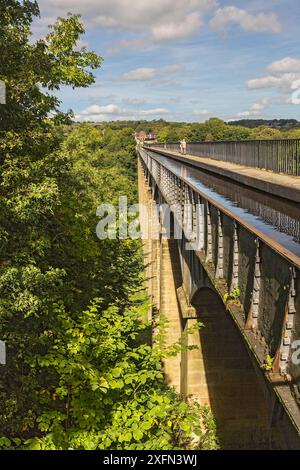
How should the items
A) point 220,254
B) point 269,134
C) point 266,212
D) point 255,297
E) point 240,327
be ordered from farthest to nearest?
1. point 269,134
2. point 266,212
3. point 220,254
4. point 240,327
5. point 255,297

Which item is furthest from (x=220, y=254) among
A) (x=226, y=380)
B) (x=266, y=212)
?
(x=226, y=380)

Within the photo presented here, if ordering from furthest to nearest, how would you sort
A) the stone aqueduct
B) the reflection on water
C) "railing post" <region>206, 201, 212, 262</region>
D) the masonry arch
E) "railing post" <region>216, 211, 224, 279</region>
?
the masonry arch, "railing post" <region>206, 201, 212, 262</region>, "railing post" <region>216, 211, 224, 279</region>, the reflection on water, the stone aqueduct

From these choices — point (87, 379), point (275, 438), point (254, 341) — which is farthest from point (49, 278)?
point (275, 438)

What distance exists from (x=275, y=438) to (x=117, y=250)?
33.4 ft

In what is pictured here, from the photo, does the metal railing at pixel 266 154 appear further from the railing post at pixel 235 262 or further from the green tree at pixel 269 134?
the green tree at pixel 269 134

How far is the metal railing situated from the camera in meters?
12.4

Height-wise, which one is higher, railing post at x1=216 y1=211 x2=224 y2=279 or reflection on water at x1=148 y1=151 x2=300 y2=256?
reflection on water at x1=148 y1=151 x2=300 y2=256

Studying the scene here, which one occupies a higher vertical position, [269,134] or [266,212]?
[269,134]

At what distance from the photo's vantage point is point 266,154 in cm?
1503

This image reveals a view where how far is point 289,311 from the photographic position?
13.9ft

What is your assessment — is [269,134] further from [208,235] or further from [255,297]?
[255,297]

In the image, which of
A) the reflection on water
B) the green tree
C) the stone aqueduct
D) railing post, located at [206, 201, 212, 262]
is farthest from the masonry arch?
the green tree

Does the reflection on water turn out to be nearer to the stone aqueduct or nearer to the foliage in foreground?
the stone aqueduct
